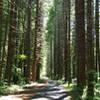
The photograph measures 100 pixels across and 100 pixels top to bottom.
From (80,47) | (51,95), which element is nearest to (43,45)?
(80,47)

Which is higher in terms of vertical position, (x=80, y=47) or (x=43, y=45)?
(x=43, y=45)

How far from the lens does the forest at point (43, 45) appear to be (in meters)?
15.8

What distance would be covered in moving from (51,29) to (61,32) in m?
6.60

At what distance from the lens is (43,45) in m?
35.8

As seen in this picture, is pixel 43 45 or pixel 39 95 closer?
pixel 39 95

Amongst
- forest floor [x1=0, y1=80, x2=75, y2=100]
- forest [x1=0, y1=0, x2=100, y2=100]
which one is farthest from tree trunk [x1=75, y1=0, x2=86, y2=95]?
Result: forest floor [x1=0, y1=80, x2=75, y2=100]

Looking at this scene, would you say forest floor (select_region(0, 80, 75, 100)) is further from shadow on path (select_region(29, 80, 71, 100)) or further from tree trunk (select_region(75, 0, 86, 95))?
tree trunk (select_region(75, 0, 86, 95))

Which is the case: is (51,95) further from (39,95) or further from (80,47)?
(80,47)

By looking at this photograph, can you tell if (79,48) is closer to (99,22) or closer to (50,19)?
(99,22)

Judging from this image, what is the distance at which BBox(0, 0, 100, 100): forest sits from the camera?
15.8m

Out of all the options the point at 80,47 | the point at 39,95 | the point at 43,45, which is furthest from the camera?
the point at 43,45

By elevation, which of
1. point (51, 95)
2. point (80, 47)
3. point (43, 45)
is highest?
point (43, 45)

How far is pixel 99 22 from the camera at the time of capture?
27547 millimetres

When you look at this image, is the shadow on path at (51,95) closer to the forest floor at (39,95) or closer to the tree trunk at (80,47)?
the forest floor at (39,95)
